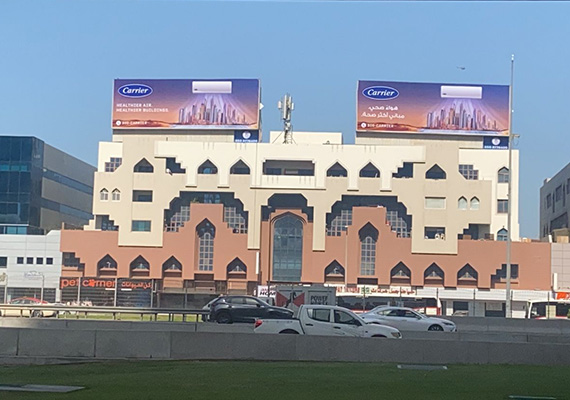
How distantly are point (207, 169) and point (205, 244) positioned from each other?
312 inches

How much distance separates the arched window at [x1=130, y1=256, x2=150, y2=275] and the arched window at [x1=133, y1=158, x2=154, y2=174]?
9.15 m

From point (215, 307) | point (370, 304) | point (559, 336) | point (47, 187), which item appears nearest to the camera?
point (559, 336)

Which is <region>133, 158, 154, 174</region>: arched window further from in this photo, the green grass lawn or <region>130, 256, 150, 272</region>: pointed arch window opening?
the green grass lawn

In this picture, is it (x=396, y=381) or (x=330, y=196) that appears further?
(x=330, y=196)

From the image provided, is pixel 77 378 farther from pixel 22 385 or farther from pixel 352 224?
pixel 352 224

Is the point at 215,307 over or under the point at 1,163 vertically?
under

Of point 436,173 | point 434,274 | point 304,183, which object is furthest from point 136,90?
point 434,274

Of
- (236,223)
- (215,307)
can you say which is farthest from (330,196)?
(215,307)

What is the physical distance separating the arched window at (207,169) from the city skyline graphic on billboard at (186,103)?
668cm

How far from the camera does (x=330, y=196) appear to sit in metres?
85.7

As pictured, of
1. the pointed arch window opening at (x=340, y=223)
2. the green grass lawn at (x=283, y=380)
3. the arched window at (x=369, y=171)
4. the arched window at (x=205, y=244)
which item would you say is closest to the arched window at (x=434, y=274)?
the pointed arch window opening at (x=340, y=223)

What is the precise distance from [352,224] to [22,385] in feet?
233

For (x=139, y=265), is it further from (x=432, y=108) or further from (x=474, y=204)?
(x=432, y=108)

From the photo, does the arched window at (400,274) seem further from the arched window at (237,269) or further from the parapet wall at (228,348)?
the parapet wall at (228,348)
